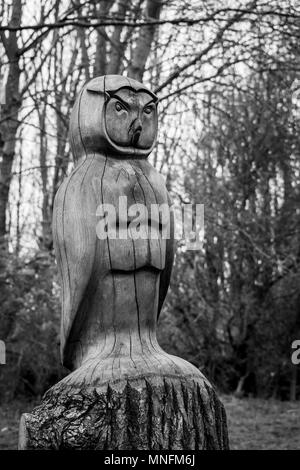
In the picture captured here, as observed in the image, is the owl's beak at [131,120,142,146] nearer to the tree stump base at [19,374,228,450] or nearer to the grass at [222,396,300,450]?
the tree stump base at [19,374,228,450]

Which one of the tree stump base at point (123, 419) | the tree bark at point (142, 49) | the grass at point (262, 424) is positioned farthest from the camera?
the tree bark at point (142, 49)

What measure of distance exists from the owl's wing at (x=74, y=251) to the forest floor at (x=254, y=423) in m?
5.27

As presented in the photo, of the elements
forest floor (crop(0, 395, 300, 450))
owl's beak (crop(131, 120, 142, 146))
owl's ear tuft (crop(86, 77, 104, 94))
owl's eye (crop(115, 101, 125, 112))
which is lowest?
forest floor (crop(0, 395, 300, 450))

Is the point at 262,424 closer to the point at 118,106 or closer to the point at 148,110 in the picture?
the point at 148,110

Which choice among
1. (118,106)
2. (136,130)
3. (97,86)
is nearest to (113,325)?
(136,130)

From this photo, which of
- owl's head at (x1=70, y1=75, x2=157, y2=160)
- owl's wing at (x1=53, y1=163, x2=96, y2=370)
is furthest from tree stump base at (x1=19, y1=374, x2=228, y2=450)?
owl's head at (x1=70, y1=75, x2=157, y2=160)

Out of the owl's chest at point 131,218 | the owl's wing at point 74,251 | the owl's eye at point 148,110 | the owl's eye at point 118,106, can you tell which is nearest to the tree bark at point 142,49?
the owl's eye at point 148,110

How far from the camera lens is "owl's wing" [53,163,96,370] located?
3705 mm

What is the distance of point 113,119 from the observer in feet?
12.9

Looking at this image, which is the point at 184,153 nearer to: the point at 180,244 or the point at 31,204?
the point at 180,244

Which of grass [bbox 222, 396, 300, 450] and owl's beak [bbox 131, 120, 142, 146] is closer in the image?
owl's beak [bbox 131, 120, 142, 146]

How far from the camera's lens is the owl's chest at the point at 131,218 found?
373cm

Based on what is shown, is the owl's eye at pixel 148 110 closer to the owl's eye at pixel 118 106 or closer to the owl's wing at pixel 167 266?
the owl's eye at pixel 118 106

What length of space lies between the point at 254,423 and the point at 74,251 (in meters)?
6.71
